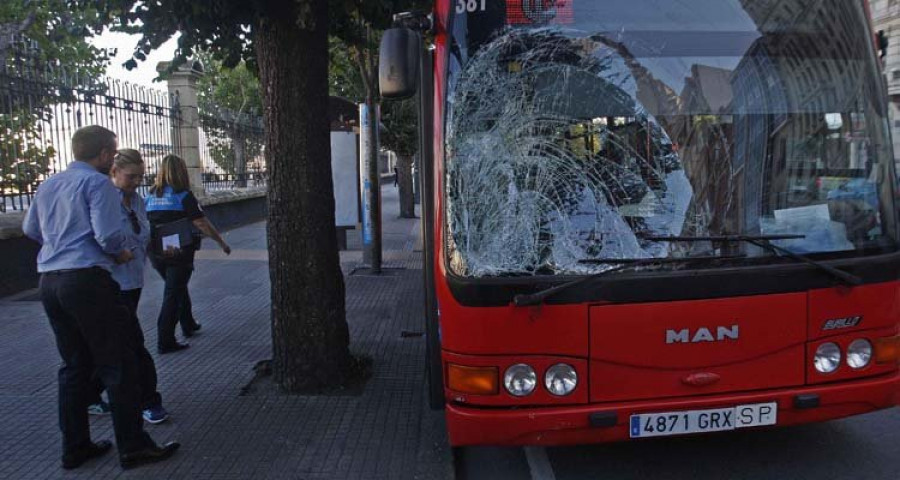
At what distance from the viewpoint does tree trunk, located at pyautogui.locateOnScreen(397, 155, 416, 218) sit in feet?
65.9

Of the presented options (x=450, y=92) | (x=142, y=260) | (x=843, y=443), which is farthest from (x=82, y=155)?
(x=843, y=443)

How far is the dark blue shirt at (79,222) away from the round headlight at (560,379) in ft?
7.57

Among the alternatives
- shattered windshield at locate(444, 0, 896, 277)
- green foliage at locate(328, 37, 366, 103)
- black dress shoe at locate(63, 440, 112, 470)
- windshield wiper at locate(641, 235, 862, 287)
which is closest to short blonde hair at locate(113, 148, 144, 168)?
black dress shoe at locate(63, 440, 112, 470)

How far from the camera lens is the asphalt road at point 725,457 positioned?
155 inches

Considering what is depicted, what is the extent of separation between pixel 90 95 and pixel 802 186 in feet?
31.3

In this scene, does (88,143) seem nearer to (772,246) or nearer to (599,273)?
(599,273)

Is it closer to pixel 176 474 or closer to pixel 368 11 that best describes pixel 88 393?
pixel 176 474

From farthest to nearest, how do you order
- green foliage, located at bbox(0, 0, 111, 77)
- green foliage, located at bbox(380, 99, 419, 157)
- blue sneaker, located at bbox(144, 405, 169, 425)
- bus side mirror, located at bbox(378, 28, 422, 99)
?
green foliage, located at bbox(380, 99, 419, 157) → green foliage, located at bbox(0, 0, 111, 77) → blue sneaker, located at bbox(144, 405, 169, 425) → bus side mirror, located at bbox(378, 28, 422, 99)

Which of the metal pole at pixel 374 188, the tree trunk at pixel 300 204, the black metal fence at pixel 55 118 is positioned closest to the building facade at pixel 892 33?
the metal pole at pixel 374 188

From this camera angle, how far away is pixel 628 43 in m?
3.47

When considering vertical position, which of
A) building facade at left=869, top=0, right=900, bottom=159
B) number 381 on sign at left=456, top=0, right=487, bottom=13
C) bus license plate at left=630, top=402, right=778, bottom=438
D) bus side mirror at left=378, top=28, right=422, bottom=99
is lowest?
bus license plate at left=630, top=402, right=778, bottom=438

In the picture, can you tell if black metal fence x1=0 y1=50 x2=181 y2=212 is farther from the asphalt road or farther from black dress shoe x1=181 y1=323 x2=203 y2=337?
the asphalt road

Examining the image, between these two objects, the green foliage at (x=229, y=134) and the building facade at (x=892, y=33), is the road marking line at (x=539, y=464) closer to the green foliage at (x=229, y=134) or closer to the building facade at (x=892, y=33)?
the green foliage at (x=229, y=134)

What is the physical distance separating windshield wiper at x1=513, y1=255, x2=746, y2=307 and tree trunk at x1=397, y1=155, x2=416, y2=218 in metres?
16.7
